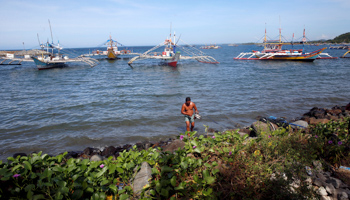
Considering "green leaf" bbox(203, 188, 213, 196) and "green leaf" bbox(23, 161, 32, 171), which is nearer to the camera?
"green leaf" bbox(203, 188, 213, 196)

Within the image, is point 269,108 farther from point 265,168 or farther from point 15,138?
point 15,138

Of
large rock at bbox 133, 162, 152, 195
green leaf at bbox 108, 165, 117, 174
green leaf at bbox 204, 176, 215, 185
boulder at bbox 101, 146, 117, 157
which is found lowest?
boulder at bbox 101, 146, 117, 157

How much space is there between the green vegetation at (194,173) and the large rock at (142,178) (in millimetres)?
113

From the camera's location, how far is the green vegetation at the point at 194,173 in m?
3.39

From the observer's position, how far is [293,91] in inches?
706

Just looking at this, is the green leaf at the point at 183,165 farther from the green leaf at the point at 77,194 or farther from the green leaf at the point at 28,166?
the green leaf at the point at 28,166

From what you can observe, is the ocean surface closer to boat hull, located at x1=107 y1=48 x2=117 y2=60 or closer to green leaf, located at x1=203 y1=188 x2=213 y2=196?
green leaf, located at x1=203 y1=188 x2=213 y2=196

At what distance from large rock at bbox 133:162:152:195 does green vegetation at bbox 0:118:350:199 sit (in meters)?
0.11

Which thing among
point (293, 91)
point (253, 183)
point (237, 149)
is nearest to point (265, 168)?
point (253, 183)

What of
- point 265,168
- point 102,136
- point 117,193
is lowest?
point 102,136

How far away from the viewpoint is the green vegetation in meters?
3.39

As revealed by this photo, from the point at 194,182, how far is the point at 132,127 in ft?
24.1

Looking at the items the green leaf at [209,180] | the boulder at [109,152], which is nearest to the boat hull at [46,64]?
the boulder at [109,152]

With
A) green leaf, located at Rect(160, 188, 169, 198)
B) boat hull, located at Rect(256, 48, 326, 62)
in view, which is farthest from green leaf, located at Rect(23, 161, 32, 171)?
boat hull, located at Rect(256, 48, 326, 62)
